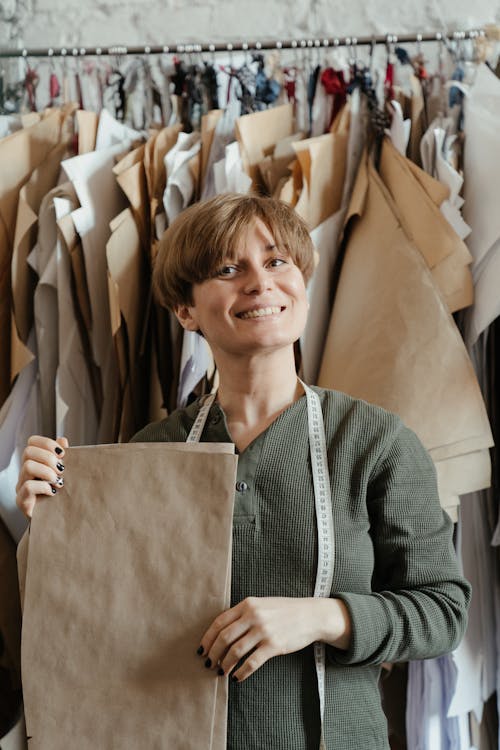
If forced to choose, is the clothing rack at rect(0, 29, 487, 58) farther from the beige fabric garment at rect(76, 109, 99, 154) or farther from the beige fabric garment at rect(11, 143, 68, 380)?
the beige fabric garment at rect(11, 143, 68, 380)

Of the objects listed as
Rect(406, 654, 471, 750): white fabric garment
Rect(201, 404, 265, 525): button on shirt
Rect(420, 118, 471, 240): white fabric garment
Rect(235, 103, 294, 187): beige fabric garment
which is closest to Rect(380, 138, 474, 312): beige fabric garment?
Rect(420, 118, 471, 240): white fabric garment

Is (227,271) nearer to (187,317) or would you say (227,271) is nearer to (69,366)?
(187,317)

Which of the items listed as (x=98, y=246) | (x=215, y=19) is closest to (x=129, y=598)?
(x=98, y=246)

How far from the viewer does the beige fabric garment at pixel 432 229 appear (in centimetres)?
115

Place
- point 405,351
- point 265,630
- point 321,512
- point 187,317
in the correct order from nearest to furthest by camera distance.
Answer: point 265,630, point 321,512, point 187,317, point 405,351

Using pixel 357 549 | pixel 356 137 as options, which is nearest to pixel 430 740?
pixel 357 549

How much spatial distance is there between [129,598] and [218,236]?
1.27 feet

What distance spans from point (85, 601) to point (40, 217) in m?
0.69

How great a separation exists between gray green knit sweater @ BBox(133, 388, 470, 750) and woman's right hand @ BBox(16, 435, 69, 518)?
18cm

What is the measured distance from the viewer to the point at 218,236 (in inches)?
34.7

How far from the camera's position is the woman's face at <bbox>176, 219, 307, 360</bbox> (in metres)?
0.85

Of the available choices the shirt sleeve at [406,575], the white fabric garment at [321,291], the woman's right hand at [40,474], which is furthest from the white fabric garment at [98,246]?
the shirt sleeve at [406,575]

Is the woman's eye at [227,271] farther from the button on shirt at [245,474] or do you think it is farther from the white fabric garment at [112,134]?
the white fabric garment at [112,134]

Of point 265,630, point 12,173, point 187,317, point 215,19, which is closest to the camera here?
point 265,630
